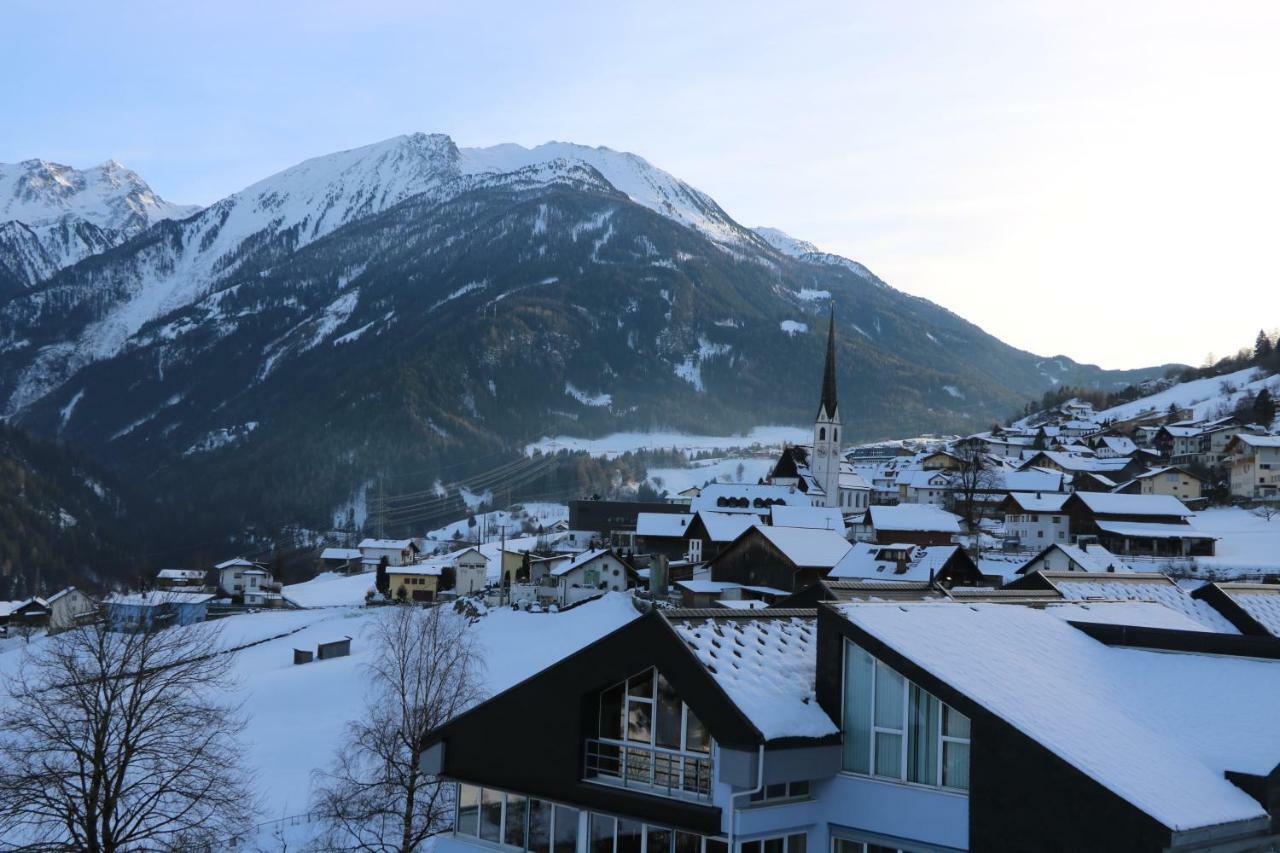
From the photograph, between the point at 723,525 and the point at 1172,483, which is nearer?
the point at 723,525

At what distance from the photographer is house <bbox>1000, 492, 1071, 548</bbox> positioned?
86.0 metres

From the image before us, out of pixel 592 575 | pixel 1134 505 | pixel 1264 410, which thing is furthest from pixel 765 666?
pixel 1264 410

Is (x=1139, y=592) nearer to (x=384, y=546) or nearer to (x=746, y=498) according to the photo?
(x=746, y=498)

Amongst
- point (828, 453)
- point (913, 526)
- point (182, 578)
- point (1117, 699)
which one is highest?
point (828, 453)

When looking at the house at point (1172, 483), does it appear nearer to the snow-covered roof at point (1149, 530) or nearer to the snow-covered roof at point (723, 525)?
the snow-covered roof at point (1149, 530)

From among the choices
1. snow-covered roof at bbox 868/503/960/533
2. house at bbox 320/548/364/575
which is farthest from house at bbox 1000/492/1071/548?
house at bbox 320/548/364/575

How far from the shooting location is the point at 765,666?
14016mm

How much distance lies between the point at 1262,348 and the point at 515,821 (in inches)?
7141

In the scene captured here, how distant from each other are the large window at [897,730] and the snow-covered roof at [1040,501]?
78.7 m

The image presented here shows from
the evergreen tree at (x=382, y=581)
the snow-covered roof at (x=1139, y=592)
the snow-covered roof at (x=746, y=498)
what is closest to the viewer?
the snow-covered roof at (x=1139, y=592)

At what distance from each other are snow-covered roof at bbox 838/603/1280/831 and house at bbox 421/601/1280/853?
0.03 m

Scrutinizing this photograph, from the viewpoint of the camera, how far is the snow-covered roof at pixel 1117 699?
450 inches

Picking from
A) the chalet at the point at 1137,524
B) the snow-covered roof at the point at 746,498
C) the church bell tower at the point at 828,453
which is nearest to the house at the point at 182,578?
the snow-covered roof at the point at 746,498

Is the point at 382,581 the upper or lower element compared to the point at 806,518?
lower
